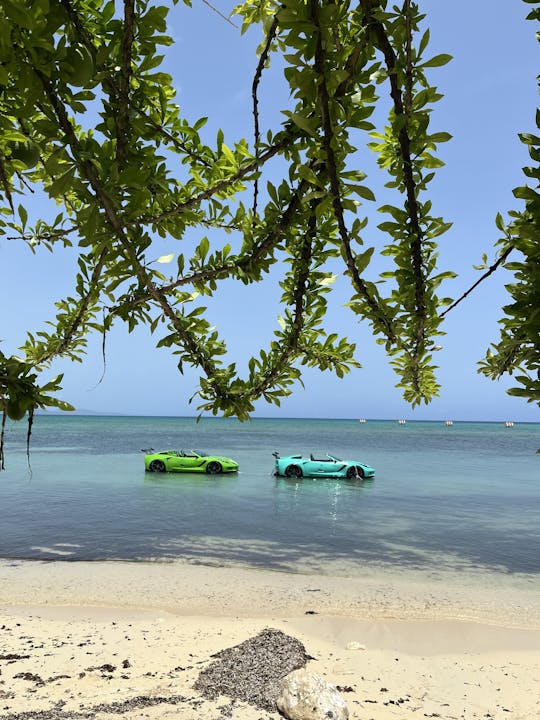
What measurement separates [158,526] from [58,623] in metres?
7.27

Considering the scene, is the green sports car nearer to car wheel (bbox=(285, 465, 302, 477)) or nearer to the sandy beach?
car wheel (bbox=(285, 465, 302, 477))

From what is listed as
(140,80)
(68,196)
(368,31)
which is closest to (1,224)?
(68,196)

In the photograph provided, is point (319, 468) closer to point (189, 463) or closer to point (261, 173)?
point (189, 463)

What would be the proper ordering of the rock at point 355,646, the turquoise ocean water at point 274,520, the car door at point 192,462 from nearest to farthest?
the rock at point 355,646
the turquoise ocean water at point 274,520
the car door at point 192,462

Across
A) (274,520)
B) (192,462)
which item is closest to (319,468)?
(192,462)

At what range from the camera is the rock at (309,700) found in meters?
4.30

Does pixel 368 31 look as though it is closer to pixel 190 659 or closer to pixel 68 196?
pixel 68 196

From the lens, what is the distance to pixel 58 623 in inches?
293

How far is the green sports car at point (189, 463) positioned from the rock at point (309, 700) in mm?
22633

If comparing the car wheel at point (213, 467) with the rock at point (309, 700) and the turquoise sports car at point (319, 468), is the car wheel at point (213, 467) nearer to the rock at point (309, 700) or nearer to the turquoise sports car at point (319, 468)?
the turquoise sports car at point (319, 468)

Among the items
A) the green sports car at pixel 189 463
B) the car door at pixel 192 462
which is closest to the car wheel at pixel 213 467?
the green sports car at pixel 189 463

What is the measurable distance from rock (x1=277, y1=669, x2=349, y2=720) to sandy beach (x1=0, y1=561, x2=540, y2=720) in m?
0.24

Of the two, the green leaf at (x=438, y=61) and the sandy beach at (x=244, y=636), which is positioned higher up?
the green leaf at (x=438, y=61)

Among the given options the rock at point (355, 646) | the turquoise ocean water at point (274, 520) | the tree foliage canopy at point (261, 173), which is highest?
the tree foliage canopy at point (261, 173)
